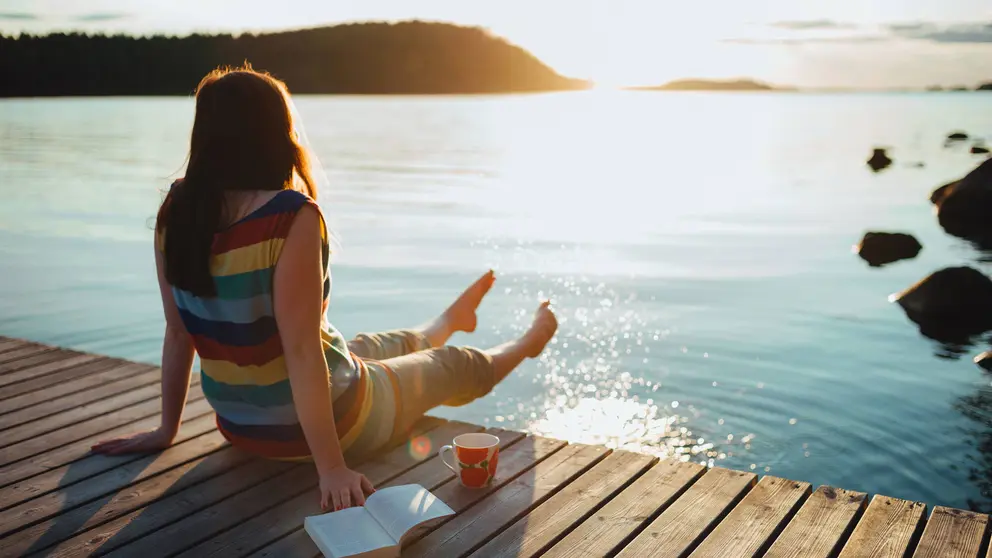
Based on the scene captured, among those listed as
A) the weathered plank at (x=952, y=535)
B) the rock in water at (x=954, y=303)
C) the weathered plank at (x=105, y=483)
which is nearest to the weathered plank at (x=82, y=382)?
the weathered plank at (x=105, y=483)

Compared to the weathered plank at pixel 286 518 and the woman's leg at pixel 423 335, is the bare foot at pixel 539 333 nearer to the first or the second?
the woman's leg at pixel 423 335

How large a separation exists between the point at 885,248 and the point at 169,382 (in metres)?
13.1

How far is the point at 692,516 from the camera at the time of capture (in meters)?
3.44

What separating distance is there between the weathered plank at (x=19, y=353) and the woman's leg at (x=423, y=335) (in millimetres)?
2544

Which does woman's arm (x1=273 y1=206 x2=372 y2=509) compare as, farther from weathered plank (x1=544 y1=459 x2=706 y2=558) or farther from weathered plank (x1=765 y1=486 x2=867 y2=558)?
weathered plank (x1=765 y1=486 x2=867 y2=558)

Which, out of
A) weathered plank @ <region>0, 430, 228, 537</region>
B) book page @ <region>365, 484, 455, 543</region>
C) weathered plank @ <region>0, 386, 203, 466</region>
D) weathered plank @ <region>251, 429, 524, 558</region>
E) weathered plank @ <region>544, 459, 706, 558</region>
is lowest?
weathered plank @ <region>0, 386, 203, 466</region>

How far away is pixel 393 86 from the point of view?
110438 mm

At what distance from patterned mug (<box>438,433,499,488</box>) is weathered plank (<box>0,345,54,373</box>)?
326 centimetres

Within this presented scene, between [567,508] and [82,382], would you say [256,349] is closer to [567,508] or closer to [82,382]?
[567,508]

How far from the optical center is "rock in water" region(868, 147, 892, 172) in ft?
104

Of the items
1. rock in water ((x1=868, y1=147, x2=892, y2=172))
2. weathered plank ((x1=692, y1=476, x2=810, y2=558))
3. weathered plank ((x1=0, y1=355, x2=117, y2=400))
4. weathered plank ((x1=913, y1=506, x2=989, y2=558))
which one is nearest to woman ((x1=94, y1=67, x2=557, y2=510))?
weathered plank ((x1=692, y1=476, x2=810, y2=558))

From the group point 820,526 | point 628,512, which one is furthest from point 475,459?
point 820,526

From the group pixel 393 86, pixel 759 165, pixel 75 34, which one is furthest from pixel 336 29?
pixel 759 165

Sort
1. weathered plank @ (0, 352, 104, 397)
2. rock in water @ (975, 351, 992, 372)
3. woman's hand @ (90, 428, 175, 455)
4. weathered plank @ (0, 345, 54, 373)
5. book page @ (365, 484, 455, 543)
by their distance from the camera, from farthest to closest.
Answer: rock in water @ (975, 351, 992, 372)
weathered plank @ (0, 345, 54, 373)
weathered plank @ (0, 352, 104, 397)
woman's hand @ (90, 428, 175, 455)
book page @ (365, 484, 455, 543)
